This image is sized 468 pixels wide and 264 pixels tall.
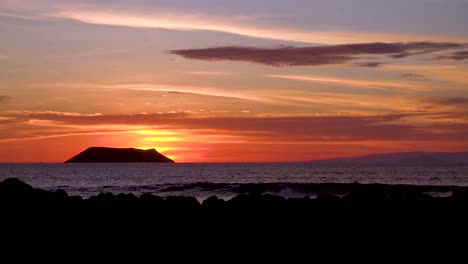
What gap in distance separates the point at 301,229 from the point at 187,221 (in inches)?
96.1

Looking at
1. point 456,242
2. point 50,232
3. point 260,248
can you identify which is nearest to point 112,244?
point 50,232

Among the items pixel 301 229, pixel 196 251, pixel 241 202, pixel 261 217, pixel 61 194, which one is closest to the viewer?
pixel 196 251

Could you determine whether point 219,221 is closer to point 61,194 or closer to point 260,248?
point 260,248

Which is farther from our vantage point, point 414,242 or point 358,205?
point 358,205

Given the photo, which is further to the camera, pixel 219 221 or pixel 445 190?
pixel 445 190

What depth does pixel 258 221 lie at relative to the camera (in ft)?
46.5

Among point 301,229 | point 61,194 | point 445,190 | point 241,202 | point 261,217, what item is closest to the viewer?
point 301,229

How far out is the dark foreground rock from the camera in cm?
1303

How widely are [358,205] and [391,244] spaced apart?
236cm

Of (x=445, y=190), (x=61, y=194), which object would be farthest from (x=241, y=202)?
(x=445, y=190)

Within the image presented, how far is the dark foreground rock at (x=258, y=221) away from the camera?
13.0 meters

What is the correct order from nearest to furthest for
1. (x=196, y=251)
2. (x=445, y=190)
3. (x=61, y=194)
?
(x=196, y=251) < (x=61, y=194) < (x=445, y=190)

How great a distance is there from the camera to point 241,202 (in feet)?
51.3

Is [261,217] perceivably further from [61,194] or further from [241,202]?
[61,194]
